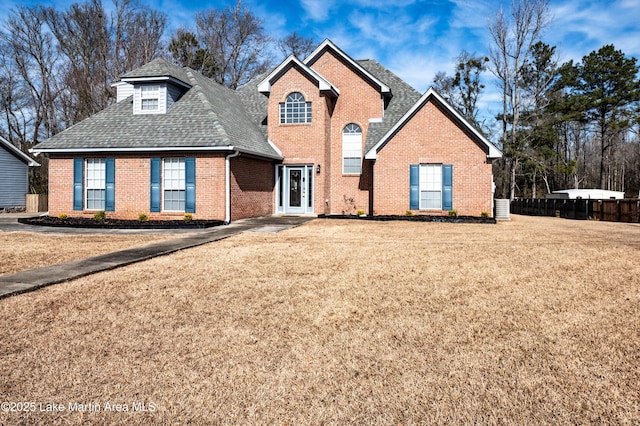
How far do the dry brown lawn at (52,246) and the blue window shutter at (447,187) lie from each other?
39.4 ft

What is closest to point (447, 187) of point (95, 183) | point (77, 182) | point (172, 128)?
point (172, 128)

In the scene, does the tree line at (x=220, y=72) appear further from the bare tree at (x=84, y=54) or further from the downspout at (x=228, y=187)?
the downspout at (x=228, y=187)

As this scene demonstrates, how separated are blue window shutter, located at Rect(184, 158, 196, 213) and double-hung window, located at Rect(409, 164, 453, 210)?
967 centimetres

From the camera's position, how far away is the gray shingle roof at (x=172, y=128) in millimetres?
16172

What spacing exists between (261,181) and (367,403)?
16745 mm

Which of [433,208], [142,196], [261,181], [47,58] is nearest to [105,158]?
[142,196]

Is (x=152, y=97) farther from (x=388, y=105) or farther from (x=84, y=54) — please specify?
(x=84, y=54)

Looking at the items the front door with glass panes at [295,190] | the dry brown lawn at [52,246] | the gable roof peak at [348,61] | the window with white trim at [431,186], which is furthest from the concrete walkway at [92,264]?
the gable roof peak at [348,61]

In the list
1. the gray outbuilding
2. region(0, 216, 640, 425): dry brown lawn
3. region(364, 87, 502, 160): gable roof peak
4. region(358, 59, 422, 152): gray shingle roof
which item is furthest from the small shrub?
the gray outbuilding

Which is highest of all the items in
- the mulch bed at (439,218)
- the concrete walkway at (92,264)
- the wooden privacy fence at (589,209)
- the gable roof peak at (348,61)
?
the gable roof peak at (348,61)

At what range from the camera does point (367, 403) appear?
321 cm

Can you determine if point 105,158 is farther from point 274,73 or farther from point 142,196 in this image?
point 274,73

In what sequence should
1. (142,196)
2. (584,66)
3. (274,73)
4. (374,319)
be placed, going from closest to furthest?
(374,319) → (142,196) → (274,73) → (584,66)

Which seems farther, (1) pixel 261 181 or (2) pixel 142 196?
(1) pixel 261 181
